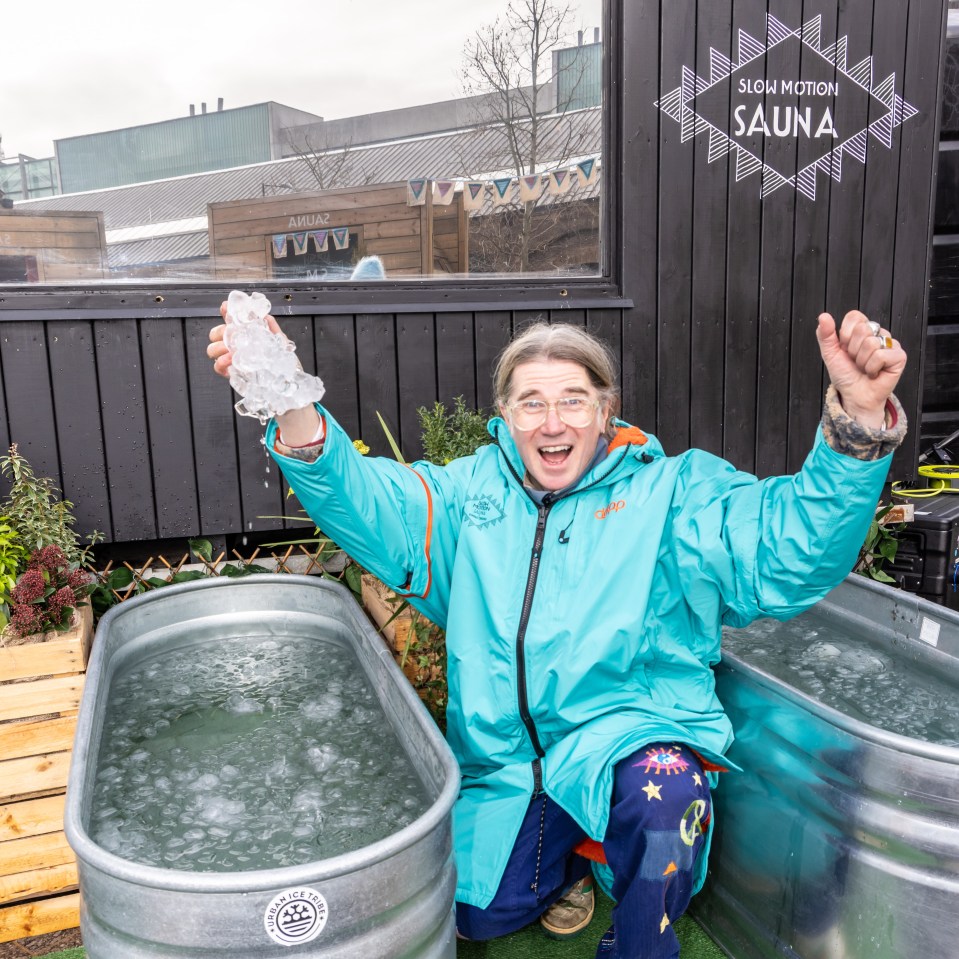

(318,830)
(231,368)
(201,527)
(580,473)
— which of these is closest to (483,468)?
(580,473)

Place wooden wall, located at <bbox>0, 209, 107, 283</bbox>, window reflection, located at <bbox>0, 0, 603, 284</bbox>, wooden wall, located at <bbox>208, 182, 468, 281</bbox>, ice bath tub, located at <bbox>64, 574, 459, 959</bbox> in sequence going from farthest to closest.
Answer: wooden wall, located at <bbox>208, 182, 468, 281</bbox>, window reflection, located at <bbox>0, 0, 603, 284</bbox>, wooden wall, located at <bbox>0, 209, 107, 283</bbox>, ice bath tub, located at <bbox>64, 574, 459, 959</bbox>

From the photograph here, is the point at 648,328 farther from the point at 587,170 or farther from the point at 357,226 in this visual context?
the point at 357,226

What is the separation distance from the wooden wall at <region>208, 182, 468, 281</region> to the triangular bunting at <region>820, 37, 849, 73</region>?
5.59 ft

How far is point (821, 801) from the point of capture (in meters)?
1.84

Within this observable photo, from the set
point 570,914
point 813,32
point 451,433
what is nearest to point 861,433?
point 570,914

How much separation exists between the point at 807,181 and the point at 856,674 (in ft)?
7.41

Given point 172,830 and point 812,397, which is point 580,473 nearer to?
point 172,830

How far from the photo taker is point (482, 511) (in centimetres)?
210

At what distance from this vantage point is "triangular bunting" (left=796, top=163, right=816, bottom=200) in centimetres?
370

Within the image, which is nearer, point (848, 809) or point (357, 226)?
point (848, 809)

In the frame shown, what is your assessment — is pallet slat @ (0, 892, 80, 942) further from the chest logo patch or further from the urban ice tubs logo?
the urban ice tubs logo

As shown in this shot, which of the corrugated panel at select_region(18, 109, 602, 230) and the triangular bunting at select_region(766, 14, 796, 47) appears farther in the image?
the triangular bunting at select_region(766, 14, 796, 47)

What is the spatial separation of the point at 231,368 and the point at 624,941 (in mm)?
1419

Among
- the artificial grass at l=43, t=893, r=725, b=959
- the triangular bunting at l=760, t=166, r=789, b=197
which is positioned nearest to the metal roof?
the triangular bunting at l=760, t=166, r=789, b=197
